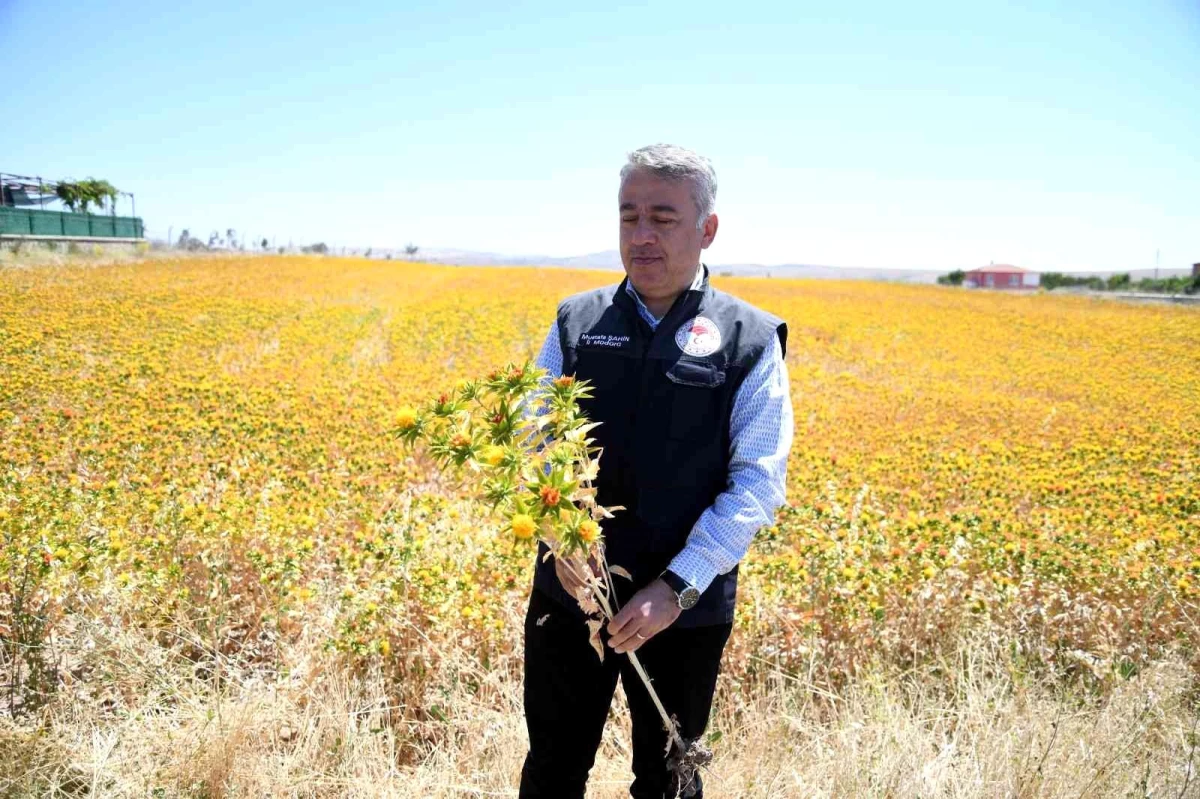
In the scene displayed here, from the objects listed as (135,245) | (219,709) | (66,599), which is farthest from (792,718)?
(135,245)

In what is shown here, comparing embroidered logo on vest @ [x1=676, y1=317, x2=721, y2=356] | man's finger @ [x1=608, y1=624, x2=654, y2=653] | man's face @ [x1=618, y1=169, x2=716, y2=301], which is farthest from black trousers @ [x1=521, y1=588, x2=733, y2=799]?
man's face @ [x1=618, y1=169, x2=716, y2=301]

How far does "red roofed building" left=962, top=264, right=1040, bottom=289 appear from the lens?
75.5 metres

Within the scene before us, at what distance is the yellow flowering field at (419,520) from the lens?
3.01 m

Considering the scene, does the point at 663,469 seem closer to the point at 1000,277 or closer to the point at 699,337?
the point at 699,337

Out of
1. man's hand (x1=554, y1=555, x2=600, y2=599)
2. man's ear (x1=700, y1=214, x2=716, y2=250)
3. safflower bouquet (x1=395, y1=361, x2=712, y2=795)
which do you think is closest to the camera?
safflower bouquet (x1=395, y1=361, x2=712, y2=795)

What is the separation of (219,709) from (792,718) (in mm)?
1918

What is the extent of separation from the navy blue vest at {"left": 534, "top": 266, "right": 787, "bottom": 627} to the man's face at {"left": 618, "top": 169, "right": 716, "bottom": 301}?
0.09m

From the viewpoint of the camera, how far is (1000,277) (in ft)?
269

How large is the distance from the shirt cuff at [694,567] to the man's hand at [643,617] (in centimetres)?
5

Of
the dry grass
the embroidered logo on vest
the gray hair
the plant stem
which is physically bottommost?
the dry grass

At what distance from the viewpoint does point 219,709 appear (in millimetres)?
2369

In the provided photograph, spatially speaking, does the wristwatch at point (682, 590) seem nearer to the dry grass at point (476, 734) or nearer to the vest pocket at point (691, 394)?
the vest pocket at point (691, 394)

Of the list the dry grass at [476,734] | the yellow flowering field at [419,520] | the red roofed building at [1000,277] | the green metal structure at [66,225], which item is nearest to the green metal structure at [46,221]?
the green metal structure at [66,225]

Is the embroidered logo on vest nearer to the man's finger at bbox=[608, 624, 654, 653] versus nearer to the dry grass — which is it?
the man's finger at bbox=[608, 624, 654, 653]
